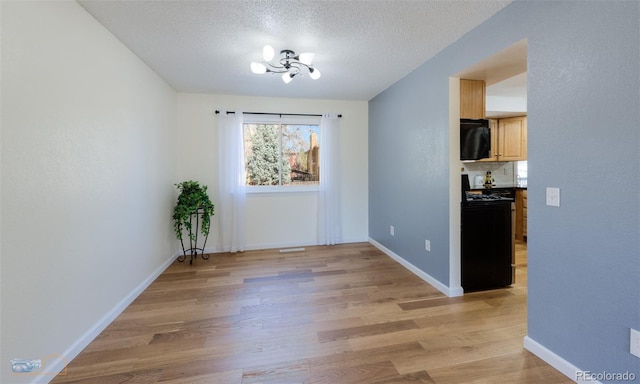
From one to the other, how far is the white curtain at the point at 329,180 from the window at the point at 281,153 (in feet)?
0.56

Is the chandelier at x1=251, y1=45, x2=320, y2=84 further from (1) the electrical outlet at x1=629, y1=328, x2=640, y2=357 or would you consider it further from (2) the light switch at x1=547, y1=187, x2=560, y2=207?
(1) the electrical outlet at x1=629, y1=328, x2=640, y2=357

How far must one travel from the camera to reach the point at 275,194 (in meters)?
4.38

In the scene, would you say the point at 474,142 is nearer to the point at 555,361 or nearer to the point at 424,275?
the point at 424,275

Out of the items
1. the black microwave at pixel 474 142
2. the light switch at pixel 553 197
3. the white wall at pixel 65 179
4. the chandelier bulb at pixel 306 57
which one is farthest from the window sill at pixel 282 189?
the light switch at pixel 553 197

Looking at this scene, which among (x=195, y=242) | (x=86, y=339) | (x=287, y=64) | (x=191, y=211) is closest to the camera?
(x=86, y=339)

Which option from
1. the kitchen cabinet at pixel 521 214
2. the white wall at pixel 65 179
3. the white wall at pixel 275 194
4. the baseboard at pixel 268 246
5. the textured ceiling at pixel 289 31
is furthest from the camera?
the kitchen cabinet at pixel 521 214

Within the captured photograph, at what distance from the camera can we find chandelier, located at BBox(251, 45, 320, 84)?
2.33 meters

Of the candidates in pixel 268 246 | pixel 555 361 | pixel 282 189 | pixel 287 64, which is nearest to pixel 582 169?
pixel 555 361

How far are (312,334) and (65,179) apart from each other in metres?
2.03

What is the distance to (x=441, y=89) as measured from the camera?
105 inches

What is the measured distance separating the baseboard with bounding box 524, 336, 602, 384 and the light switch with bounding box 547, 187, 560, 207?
0.96 metres

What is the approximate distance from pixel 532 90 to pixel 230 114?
3.69 m

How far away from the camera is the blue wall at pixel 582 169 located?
128 cm

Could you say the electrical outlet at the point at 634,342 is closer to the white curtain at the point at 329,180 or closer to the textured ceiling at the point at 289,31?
the textured ceiling at the point at 289,31
